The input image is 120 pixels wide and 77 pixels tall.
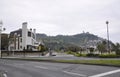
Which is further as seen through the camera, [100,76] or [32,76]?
[32,76]

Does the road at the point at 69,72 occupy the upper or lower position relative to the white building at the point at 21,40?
lower

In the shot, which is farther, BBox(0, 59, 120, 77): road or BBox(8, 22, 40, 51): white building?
BBox(8, 22, 40, 51): white building

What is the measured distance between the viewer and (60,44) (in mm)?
178875

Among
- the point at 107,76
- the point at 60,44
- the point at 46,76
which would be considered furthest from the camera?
the point at 60,44

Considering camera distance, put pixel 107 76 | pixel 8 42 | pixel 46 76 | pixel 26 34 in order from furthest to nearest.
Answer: pixel 26 34 → pixel 8 42 → pixel 46 76 → pixel 107 76

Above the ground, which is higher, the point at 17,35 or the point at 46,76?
the point at 17,35

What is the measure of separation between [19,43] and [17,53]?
20.2 m

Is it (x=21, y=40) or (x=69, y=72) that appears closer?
(x=69, y=72)

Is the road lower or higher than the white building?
lower

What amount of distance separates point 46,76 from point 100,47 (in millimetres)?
76717

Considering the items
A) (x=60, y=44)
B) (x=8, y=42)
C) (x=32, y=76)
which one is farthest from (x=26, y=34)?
(x=32, y=76)

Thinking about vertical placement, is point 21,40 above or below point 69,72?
above

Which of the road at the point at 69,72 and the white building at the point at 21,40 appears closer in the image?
the road at the point at 69,72

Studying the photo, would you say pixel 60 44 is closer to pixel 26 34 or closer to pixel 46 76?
pixel 26 34
